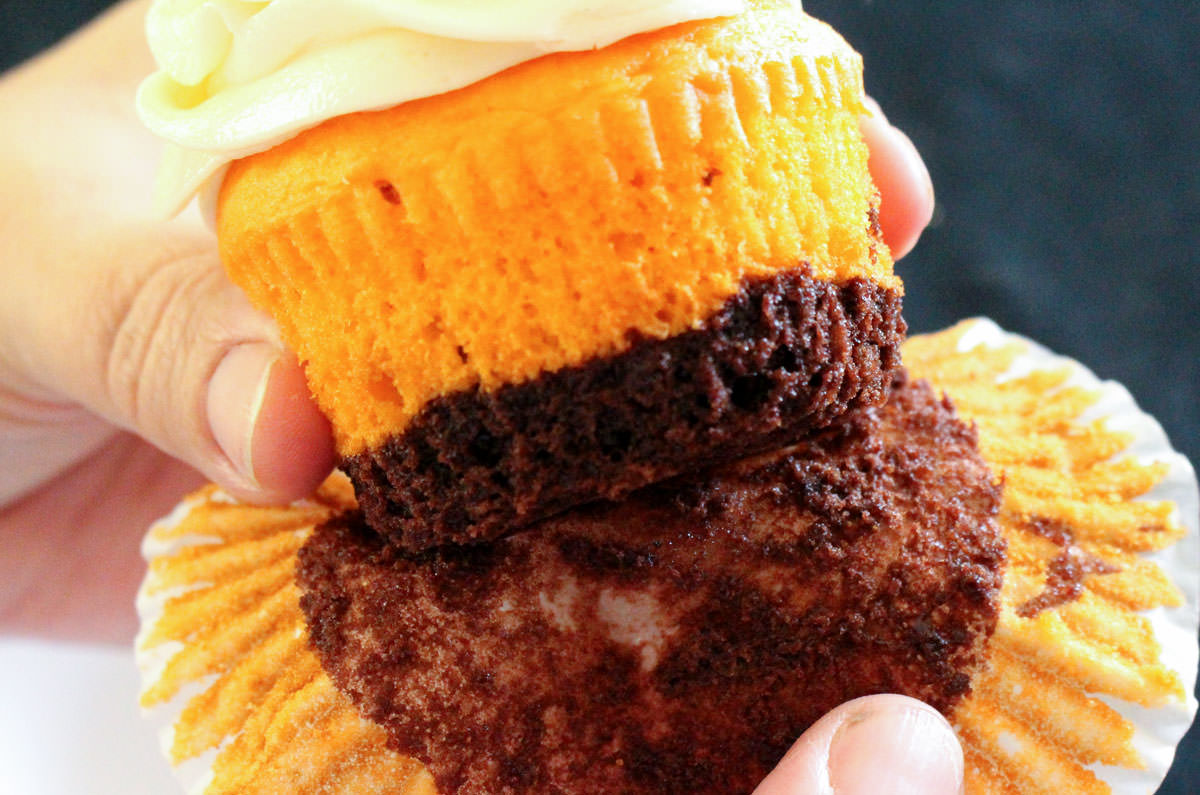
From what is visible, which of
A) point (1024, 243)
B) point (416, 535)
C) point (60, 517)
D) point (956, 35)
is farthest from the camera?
point (956, 35)

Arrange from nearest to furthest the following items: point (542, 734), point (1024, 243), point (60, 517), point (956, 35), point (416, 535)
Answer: point (416, 535), point (542, 734), point (60, 517), point (1024, 243), point (956, 35)

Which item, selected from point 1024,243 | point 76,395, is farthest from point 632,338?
point 1024,243

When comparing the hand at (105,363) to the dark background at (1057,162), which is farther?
the dark background at (1057,162)

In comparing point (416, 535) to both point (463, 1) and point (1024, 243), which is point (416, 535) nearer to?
point (463, 1)

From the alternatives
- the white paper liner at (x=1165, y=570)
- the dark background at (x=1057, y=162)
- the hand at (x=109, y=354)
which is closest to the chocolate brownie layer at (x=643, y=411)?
the hand at (x=109, y=354)

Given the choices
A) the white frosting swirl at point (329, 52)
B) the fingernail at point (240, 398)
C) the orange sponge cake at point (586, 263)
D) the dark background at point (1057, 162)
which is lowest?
the dark background at point (1057, 162)

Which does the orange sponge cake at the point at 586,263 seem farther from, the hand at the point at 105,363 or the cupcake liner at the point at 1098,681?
the cupcake liner at the point at 1098,681

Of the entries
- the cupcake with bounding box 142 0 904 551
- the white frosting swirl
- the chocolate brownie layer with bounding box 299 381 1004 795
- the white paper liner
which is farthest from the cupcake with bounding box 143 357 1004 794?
the white frosting swirl
